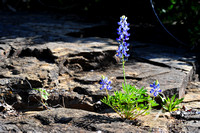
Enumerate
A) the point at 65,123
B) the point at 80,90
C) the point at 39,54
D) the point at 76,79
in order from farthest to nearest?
the point at 39,54, the point at 76,79, the point at 80,90, the point at 65,123

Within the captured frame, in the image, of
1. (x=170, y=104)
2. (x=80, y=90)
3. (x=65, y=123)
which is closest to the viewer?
(x=65, y=123)

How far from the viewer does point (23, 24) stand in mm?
5234

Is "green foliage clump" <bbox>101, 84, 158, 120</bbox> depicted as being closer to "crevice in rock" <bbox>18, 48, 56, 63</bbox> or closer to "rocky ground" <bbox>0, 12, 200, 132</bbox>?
"rocky ground" <bbox>0, 12, 200, 132</bbox>

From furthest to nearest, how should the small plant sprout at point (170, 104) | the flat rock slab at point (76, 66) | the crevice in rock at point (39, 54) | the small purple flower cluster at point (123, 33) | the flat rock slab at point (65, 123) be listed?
the crevice in rock at point (39, 54) < the flat rock slab at point (76, 66) < the small plant sprout at point (170, 104) < the small purple flower cluster at point (123, 33) < the flat rock slab at point (65, 123)

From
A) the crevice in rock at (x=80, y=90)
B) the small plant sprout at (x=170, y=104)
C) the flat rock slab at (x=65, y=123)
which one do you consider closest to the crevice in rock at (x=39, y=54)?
the crevice in rock at (x=80, y=90)

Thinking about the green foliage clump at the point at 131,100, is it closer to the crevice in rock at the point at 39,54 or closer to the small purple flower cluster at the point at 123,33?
the small purple flower cluster at the point at 123,33

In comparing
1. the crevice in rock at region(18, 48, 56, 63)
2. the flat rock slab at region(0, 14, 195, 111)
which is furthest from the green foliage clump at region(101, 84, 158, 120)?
the crevice in rock at region(18, 48, 56, 63)

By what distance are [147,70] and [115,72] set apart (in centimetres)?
46

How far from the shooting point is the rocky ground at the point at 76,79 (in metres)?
2.31

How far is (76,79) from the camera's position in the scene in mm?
3211

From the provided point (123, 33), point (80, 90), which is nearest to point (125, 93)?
point (123, 33)

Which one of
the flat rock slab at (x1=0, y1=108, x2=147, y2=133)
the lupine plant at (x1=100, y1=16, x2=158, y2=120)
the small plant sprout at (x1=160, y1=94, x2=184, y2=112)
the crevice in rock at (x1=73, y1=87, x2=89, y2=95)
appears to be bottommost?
the flat rock slab at (x1=0, y1=108, x2=147, y2=133)

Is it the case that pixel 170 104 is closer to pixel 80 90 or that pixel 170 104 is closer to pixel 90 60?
pixel 80 90

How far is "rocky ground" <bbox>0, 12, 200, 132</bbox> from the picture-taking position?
231 cm
